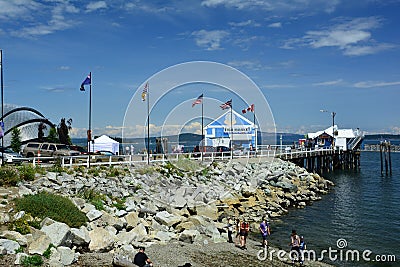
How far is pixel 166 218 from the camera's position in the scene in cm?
2270

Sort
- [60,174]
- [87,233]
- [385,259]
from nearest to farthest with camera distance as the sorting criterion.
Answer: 1. [87,233]
2. [385,259]
3. [60,174]

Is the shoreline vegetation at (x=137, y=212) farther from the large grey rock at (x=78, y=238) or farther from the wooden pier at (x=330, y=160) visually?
the wooden pier at (x=330, y=160)

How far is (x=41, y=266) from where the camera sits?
13477mm

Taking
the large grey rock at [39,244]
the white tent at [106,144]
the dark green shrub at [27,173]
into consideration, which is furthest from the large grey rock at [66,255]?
the white tent at [106,144]

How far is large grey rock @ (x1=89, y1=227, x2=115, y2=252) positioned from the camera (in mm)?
16406

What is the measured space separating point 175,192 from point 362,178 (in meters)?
38.7

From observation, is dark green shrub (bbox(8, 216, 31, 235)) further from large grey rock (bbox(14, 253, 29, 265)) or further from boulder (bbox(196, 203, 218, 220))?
boulder (bbox(196, 203, 218, 220))

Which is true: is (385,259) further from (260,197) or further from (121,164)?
(121,164)

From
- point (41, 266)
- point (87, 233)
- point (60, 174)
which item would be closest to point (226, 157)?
point (60, 174)

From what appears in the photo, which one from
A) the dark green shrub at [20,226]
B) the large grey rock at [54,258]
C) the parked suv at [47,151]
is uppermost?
the parked suv at [47,151]

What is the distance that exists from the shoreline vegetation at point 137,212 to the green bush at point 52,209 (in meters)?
0.04

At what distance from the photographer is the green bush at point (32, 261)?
13259 mm

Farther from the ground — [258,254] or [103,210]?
[103,210]

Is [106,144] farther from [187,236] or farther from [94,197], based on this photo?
[187,236]
